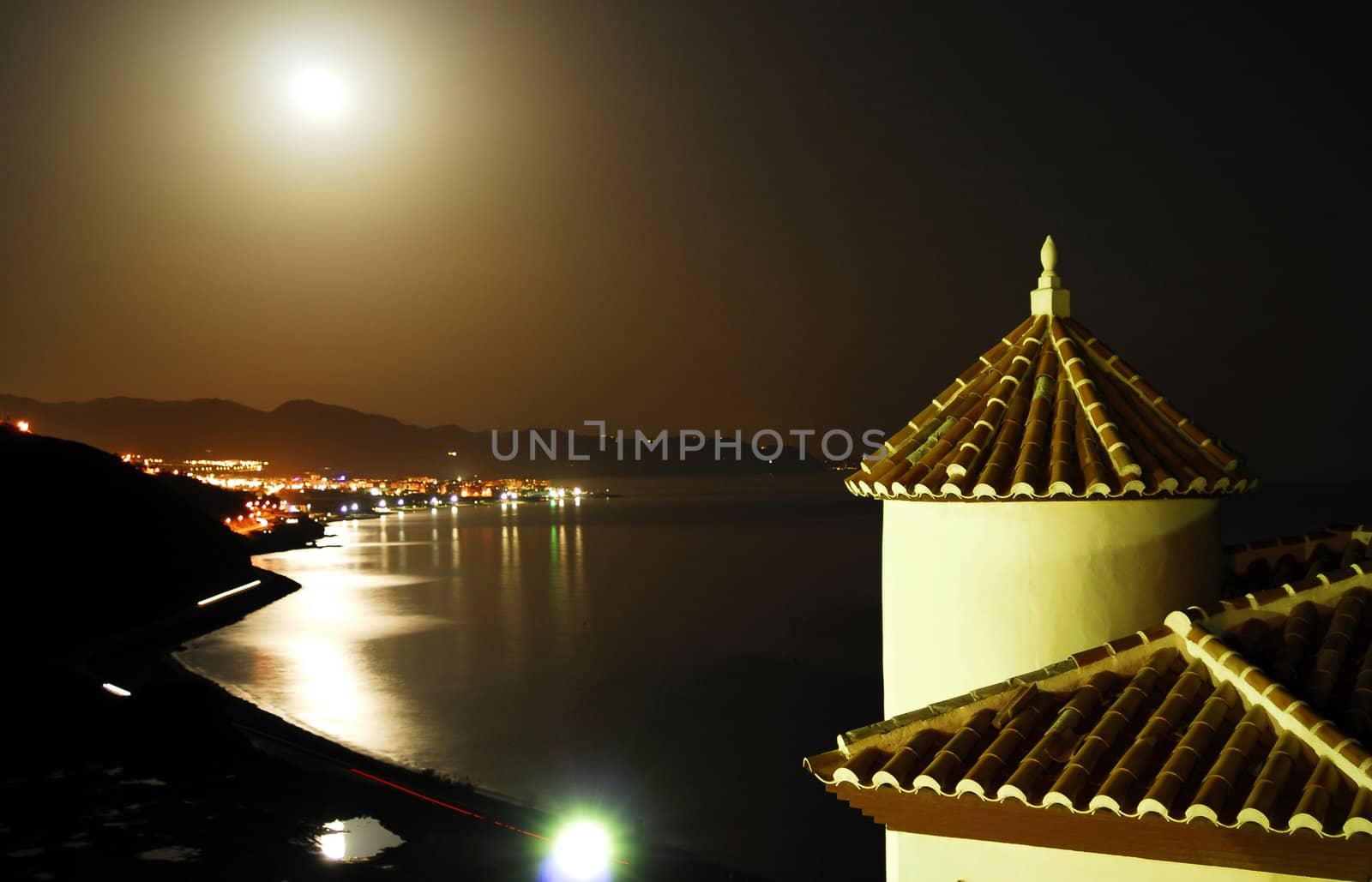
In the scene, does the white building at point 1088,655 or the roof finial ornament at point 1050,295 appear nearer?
the white building at point 1088,655

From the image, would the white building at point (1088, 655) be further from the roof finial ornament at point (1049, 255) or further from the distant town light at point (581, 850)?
the distant town light at point (581, 850)

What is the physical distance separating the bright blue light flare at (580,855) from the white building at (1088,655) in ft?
44.8

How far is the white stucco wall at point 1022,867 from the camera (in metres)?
4.52

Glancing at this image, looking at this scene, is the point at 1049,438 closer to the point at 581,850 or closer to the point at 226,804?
the point at 581,850

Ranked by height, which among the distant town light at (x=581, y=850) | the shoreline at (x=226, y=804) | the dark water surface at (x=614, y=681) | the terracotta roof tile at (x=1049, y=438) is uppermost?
the terracotta roof tile at (x=1049, y=438)

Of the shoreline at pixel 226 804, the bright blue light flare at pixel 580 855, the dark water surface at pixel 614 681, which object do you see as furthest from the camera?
the dark water surface at pixel 614 681

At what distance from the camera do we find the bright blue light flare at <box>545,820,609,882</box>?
18812mm

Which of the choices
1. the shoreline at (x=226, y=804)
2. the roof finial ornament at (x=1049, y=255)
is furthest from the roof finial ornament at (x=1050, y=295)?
the shoreline at (x=226, y=804)

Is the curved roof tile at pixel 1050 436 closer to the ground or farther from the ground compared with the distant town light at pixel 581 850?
farther from the ground

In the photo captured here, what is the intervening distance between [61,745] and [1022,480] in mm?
25385

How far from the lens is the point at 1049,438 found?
639cm

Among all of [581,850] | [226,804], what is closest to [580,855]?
[581,850]

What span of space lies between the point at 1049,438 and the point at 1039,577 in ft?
2.98

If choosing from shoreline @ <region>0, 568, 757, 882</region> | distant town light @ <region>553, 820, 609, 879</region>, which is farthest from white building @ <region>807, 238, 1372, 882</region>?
distant town light @ <region>553, 820, 609, 879</region>
